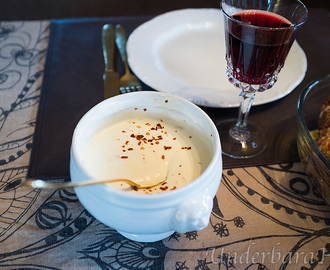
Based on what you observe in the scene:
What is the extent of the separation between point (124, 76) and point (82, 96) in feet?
0.38

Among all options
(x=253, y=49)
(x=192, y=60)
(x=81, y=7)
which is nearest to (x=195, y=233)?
(x=253, y=49)

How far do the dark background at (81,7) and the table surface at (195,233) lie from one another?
70 centimetres

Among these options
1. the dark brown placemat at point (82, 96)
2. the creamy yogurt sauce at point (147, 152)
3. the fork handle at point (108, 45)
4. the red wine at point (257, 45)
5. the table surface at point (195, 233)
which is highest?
the red wine at point (257, 45)

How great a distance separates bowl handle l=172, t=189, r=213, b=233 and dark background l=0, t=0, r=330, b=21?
947mm

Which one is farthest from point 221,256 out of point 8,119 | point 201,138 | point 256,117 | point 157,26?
point 157,26

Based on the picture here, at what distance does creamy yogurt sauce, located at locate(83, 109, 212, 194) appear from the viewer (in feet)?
1.85

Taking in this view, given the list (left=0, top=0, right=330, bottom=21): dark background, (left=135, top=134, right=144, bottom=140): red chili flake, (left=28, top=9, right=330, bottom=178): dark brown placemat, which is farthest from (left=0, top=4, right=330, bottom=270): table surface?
(left=0, top=0, right=330, bottom=21): dark background

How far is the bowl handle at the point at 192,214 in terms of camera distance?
493 mm

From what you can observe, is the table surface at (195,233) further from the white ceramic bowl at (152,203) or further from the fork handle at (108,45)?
the fork handle at (108,45)

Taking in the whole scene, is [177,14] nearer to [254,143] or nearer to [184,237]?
[254,143]

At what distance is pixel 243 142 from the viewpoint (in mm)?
807

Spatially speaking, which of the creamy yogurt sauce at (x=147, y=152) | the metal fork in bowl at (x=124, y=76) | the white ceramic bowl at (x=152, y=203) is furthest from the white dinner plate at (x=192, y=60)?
the white ceramic bowl at (x=152, y=203)

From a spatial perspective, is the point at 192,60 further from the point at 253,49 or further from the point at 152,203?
the point at 152,203

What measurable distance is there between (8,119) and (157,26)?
49cm
